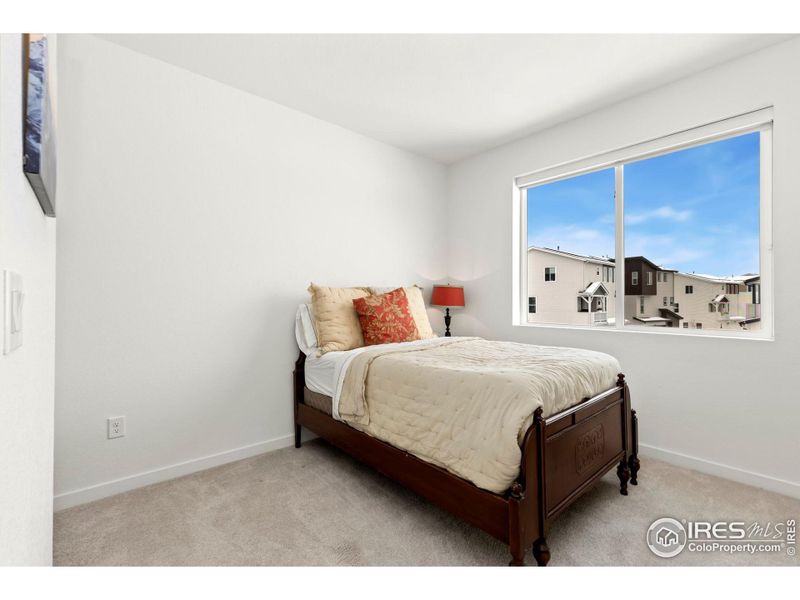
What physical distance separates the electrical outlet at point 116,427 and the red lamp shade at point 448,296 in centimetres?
261

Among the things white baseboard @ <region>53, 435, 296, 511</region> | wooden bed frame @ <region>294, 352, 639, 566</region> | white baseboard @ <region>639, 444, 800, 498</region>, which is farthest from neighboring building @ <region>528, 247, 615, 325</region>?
white baseboard @ <region>53, 435, 296, 511</region>

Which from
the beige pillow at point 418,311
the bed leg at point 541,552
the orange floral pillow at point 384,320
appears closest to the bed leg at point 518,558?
the bed leg at point 541,552

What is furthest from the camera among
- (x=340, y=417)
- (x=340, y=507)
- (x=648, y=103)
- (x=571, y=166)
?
(x=571, y=166)

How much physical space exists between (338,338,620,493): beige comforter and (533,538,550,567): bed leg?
276mm

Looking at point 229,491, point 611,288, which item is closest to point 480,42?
point 611,288

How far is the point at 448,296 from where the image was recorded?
12.1 ft

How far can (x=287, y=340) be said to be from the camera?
286 centimetres

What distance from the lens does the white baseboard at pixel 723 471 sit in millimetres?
2086

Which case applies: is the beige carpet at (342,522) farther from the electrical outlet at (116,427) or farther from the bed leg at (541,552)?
the electrical outlet at (116,427)

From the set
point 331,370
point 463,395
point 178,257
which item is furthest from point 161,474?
point 463,395

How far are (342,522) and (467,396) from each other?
901 mm

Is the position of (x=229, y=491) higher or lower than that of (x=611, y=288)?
lower
